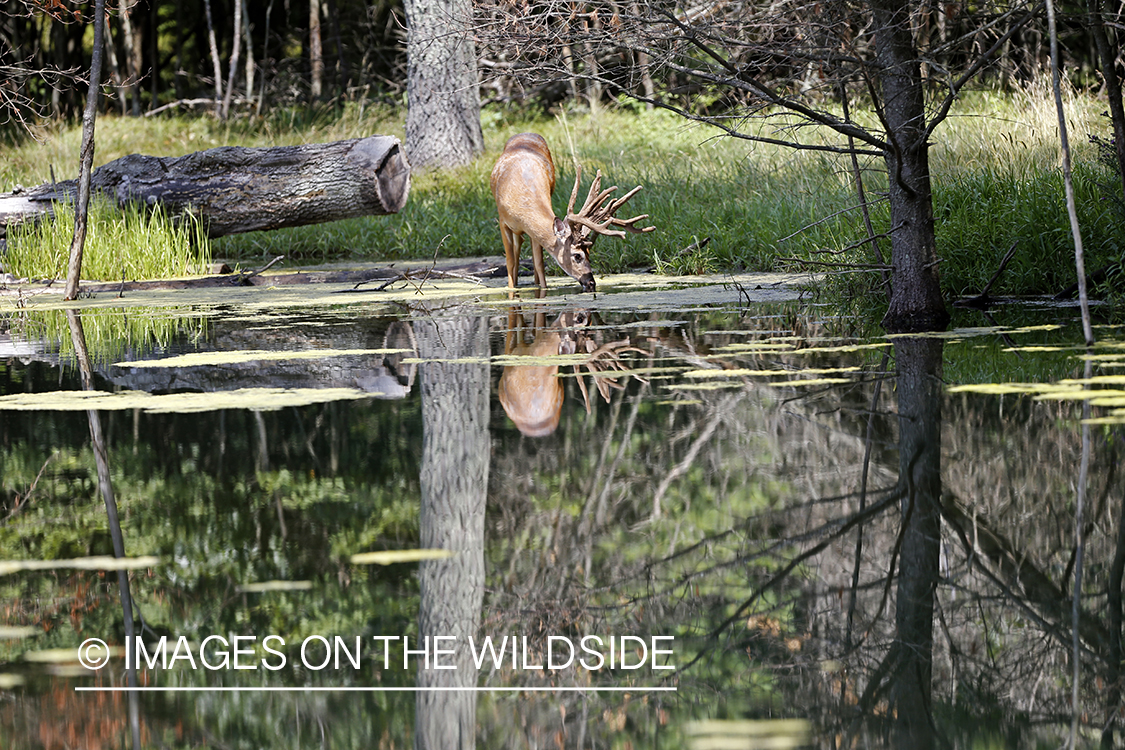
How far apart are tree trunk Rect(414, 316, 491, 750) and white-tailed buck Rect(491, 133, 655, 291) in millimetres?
2622

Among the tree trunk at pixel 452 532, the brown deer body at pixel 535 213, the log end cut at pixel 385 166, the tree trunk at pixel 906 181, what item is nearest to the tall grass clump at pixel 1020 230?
the tree trunk at pixel 906 181

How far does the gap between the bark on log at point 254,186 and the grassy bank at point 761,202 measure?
62cm

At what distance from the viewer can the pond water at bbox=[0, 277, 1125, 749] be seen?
1.67 meters

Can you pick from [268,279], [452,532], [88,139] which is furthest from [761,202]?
[452,532]

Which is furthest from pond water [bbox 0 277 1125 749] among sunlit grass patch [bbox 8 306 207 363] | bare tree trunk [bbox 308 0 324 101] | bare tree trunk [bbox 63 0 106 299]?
bare tree trunk [bbox 308 0 324 101]

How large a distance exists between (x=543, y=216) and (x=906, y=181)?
2.87 meters

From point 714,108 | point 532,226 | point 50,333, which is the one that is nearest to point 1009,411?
point 532,226

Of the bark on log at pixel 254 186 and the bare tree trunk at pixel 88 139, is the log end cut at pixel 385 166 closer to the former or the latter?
the bark on log at pixel 254 186

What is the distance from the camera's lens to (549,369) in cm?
445

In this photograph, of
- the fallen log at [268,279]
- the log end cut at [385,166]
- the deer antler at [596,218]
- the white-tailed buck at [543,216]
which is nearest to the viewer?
the deer antler at [596,218]

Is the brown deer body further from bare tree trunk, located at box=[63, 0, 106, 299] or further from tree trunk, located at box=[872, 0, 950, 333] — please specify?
bare tree trunk, located at box=[63, 0, 106, 299]

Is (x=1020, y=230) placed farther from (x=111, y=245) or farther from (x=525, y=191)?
(x=111, y=245)

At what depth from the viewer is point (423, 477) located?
2924 millimetres

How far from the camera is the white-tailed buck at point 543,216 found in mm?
7176
